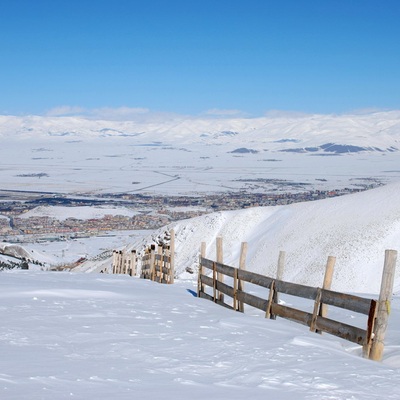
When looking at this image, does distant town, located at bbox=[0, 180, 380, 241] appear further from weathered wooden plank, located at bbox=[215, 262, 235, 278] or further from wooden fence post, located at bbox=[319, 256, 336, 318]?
wooden fence post, located at bbox=[319, 256, 336, 318]

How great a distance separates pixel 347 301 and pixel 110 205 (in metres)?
122

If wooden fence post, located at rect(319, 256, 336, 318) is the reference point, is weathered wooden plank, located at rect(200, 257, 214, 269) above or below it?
below

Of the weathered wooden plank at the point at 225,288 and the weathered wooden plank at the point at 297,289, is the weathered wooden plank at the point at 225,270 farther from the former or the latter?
the weathered wooden plank at the point at 297,289

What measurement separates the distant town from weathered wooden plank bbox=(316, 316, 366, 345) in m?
73.5

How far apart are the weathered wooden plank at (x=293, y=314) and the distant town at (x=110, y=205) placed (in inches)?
2838

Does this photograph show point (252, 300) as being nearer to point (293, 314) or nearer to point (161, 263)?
point (293, 314)

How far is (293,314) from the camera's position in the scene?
11070 millimetres

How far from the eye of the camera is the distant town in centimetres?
9494

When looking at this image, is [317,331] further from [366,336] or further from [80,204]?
[80,204]

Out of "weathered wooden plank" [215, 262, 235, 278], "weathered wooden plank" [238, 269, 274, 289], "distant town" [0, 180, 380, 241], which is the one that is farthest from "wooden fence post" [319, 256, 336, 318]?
"distant town" [0, 180, 380, 241]

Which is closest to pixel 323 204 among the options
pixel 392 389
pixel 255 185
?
pixel 392 389

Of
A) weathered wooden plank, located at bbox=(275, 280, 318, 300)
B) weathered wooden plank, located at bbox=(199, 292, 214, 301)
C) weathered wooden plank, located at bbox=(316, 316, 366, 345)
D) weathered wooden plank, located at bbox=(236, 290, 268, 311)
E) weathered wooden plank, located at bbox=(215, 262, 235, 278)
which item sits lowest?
weathered wooden plank, located at bbox=(199, 292, 214, 301)

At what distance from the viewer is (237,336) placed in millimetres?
9430

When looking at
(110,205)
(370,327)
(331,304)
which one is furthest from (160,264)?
(110,205)
